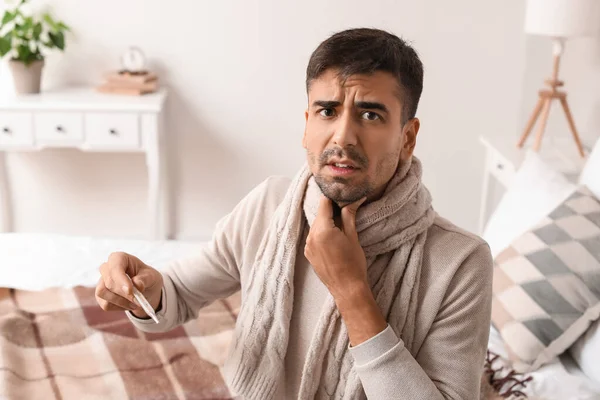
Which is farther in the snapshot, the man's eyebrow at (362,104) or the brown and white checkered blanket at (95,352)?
the brown and white checkered blanket at (95,352)

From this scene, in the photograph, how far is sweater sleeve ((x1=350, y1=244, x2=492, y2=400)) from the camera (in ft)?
3.68

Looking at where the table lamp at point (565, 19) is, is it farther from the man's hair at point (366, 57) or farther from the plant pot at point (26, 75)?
the plant pot at point (26, 75)

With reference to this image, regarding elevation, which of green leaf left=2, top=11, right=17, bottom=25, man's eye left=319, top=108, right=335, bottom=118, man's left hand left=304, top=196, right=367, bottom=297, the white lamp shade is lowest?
man's left hand left=304, top=196, right=367, bottom=297

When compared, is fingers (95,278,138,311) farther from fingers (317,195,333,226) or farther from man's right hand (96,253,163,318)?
fingers (317,195,333,226)

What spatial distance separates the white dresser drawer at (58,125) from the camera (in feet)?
9.83

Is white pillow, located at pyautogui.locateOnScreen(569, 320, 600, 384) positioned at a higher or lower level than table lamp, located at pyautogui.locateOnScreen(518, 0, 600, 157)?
lower

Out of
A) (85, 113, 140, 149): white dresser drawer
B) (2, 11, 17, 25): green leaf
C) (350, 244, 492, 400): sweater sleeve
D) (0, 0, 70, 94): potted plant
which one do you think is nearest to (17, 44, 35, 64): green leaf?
(0, 0, 70, 94): potted plant

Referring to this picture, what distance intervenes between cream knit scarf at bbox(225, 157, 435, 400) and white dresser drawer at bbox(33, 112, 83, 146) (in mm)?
1883

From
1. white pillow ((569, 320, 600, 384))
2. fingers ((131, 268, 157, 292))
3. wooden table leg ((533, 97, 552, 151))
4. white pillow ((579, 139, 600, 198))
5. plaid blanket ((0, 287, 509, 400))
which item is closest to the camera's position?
fingers ((131, 268, 157, 292))

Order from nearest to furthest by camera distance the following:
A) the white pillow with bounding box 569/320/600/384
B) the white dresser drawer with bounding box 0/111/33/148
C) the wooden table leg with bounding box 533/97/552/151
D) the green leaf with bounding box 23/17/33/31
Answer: the white pillow with bounding box 569/320/600/384 → the wooden table leg with bounding box 533/97/552/151 → the white dresser drawer with bounding box 0/111/33/148 → the green leaf with bounding box 23/17/33/31

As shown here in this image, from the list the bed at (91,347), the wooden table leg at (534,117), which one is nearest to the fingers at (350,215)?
the bed at (91,347)

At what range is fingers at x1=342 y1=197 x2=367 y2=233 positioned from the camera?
1.20 meters

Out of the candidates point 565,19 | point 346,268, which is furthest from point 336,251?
point 565,19

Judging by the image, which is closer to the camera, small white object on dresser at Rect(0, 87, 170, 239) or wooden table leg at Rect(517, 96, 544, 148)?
wooden table leg at Rect(517, 96, 544, 148)
